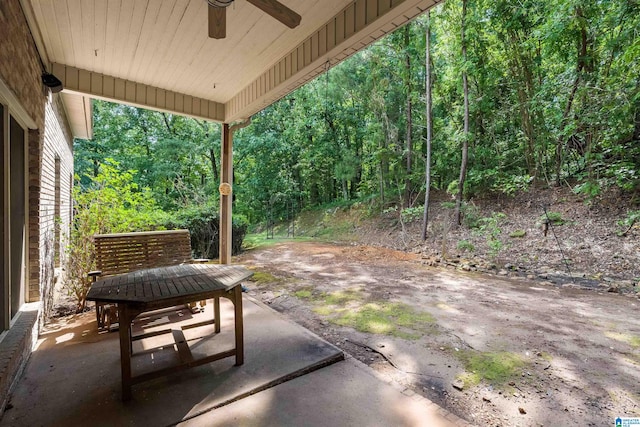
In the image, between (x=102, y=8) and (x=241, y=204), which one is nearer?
(x=102, y=8)

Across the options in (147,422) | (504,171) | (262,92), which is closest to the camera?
(147,422)

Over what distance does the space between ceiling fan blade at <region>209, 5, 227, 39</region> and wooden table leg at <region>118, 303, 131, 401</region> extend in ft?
5.70

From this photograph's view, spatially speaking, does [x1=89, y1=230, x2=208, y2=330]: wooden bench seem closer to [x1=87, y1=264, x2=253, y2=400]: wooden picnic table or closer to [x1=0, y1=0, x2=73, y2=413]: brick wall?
[x1=0, y1=0, x2=73, y2=413]: brick wall

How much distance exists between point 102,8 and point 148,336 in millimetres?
2620

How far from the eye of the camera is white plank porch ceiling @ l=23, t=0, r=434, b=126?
2344 millimetres

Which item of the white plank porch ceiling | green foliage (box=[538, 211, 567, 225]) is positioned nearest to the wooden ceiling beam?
the white plank porch ceiling

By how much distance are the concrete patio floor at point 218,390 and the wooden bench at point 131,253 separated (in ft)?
1.03

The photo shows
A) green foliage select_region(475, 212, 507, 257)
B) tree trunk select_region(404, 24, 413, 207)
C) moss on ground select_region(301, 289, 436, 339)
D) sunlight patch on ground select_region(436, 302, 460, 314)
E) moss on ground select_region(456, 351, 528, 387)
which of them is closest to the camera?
moss on ground select_region(456, 351, 528, 387)

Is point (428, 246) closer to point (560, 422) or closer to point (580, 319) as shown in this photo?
point (580, 319)

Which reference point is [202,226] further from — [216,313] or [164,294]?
[164,294]

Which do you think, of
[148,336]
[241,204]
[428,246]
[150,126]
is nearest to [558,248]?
[428,246]

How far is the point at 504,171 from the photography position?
350 inches

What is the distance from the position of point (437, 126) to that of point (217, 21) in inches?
411

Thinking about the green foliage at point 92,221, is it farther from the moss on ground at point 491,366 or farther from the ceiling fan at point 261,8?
the moss on ground at point 491,366
